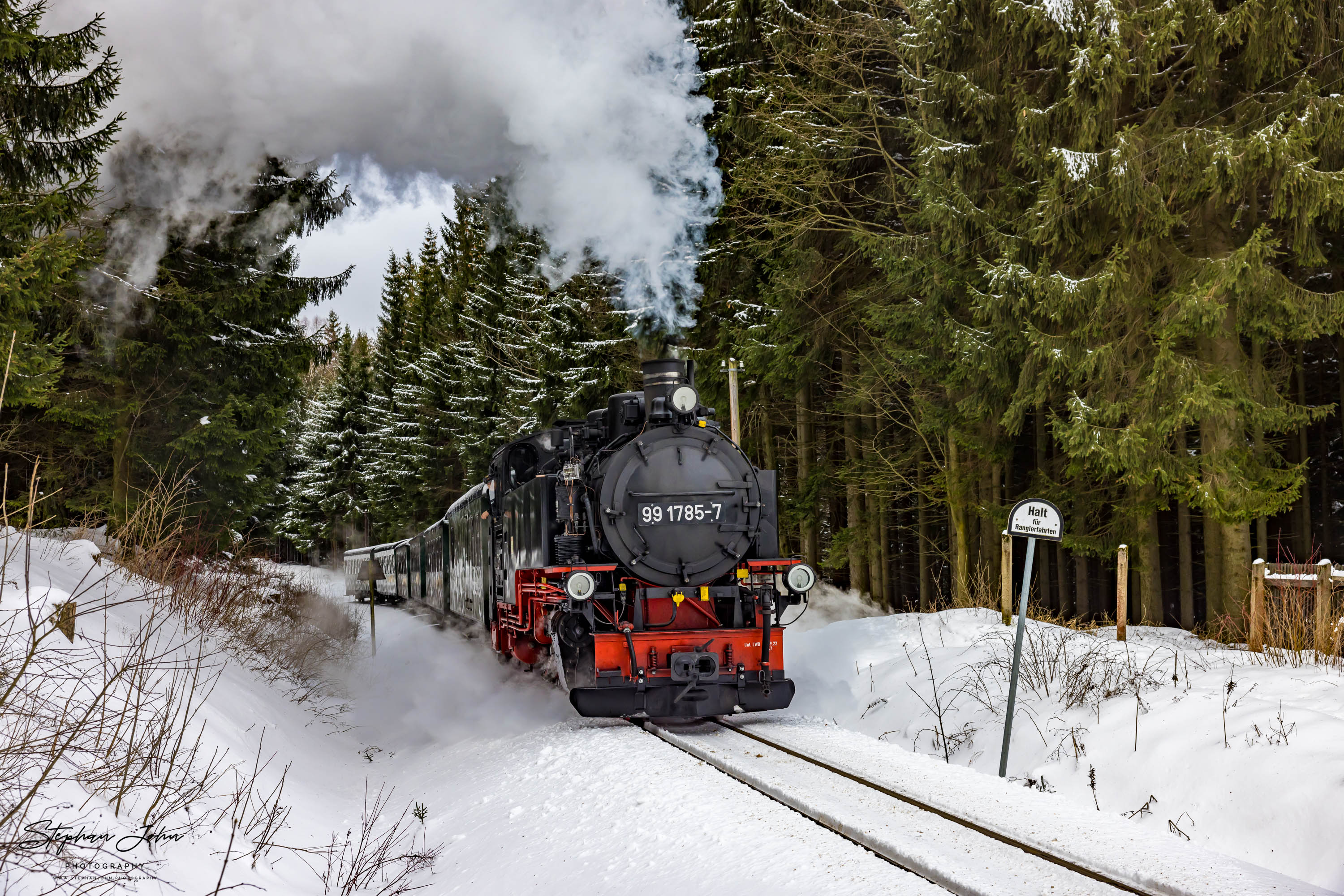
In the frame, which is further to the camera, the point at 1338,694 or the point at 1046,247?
the point at 1046,247

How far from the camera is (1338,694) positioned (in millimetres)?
6766

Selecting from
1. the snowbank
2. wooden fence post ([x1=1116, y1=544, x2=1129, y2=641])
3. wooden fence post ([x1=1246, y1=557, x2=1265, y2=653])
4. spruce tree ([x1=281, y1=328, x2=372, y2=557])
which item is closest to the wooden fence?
wooden fence post ([x1=1246, y1=557, x2=1265, y2=653])

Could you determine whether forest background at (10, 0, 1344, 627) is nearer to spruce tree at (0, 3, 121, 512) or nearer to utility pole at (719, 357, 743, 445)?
spruce tree at (0, 3, 121, 512)

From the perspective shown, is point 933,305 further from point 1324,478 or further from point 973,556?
point 1324,478

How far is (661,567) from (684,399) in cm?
163

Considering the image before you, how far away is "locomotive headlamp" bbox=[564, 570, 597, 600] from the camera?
334 inches

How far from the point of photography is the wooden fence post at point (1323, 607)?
Result: 822cm

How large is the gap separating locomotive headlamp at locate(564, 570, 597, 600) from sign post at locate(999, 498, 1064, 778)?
3528 mm

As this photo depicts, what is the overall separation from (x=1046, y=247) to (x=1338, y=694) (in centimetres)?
719

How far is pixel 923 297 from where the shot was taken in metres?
15.2

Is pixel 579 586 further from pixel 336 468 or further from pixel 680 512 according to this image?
pixel 336 468

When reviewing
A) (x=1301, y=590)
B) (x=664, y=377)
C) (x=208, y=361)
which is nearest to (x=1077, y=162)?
(x=1301, y=590)

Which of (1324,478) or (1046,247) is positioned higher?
(1046,247)

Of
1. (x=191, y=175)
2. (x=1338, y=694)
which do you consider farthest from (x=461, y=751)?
(x=1338, y=694)
